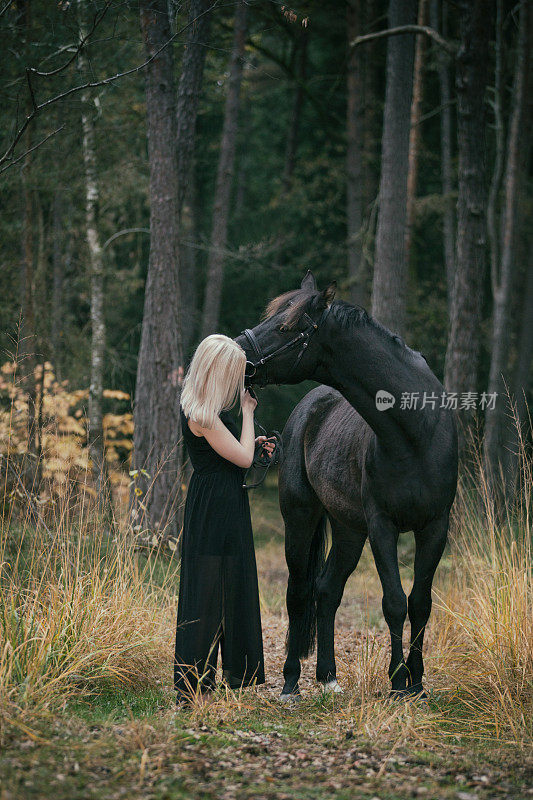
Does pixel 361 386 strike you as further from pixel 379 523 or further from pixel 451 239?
pixel 451 239

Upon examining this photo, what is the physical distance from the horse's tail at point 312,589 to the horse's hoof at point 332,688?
0.25m

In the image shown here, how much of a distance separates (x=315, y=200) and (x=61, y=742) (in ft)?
51.2

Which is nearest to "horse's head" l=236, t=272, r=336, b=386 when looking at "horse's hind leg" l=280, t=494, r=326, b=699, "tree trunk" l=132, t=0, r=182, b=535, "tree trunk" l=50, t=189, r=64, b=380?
"horse's hind leg" l=280, t=494, r=326, b=699

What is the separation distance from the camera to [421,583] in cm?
428

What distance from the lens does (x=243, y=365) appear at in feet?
12.8

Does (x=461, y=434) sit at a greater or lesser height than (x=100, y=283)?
lesser

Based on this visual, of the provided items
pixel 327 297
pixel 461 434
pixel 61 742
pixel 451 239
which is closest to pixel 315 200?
pixel 451 239

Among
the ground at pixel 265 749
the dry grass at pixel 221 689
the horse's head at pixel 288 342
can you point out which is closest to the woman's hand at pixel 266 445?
the horse's head at pixel 288 342

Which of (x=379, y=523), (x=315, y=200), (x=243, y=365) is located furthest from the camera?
(x=315, y=200)

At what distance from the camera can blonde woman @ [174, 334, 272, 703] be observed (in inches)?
159

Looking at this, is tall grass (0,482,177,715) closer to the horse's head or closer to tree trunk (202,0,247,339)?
the horse's head

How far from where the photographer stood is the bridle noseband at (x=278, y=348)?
407 cm

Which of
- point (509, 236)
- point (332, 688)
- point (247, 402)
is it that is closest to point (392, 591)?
point (332, 688)

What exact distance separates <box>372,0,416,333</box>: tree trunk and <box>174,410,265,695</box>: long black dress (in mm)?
4826
